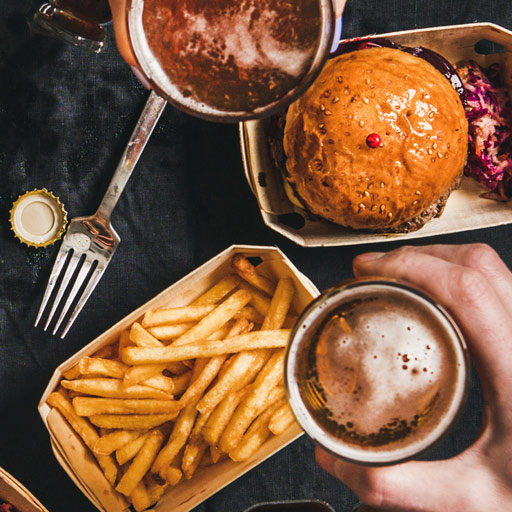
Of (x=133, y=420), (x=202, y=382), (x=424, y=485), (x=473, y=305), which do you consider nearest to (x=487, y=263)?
(x=473, y=305)

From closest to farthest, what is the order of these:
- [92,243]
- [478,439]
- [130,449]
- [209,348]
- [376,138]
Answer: [478,439], [376,138], [209,348], [130,449], [92,243]

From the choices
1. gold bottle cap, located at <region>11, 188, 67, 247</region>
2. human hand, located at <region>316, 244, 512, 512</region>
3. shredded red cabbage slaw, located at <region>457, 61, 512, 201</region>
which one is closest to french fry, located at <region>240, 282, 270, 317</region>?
human hand, located at <region>316, 244, 512, 512</region>

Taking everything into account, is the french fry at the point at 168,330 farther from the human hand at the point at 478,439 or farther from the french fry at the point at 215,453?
the human hand at the point at 478,439

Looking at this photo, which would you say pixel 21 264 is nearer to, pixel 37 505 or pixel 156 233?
pixel 156 233

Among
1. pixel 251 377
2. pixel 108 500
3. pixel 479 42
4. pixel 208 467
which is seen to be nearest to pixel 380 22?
pixel 479 42

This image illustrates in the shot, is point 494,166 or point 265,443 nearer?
point 265,443

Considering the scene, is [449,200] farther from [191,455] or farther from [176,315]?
[191,455]

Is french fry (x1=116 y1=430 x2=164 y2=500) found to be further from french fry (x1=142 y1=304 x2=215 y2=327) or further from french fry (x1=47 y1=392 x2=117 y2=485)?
french fry (x1=142 y1=304 x2=215 y2=327)
